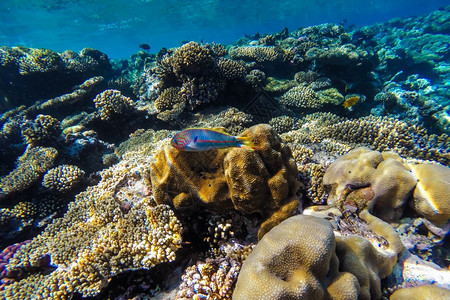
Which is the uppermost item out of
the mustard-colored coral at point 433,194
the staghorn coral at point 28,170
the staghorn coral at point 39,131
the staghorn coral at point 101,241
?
the staghorn coral at point 39,131

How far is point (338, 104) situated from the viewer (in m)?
8.42

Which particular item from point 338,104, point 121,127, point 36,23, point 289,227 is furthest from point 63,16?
point 289,227

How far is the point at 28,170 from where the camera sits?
18.7 feet

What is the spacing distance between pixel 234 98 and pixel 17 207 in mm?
7209

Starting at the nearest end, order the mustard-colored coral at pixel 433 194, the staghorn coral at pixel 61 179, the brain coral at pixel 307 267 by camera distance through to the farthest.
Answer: the brain coral at pixel 307 267, the mustard-colored coral at pixel 433 194, the staghorn coral at pixel 61 179

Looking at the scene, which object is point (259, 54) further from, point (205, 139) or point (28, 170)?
point (28, 170)

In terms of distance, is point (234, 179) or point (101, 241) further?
point (101, 241)

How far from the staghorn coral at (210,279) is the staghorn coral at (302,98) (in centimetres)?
716

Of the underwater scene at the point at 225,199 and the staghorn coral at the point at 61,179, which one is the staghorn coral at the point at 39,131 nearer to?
the underwater scene at the point at 225,199

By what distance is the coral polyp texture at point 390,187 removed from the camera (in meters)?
2.79

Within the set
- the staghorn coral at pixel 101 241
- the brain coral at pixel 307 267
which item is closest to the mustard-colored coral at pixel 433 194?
the brain coral at pixel 307 267

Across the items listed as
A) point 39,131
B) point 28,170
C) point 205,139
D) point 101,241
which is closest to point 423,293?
point 205,139

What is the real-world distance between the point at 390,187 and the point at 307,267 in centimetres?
202

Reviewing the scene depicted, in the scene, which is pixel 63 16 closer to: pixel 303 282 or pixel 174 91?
pixel 174 91
